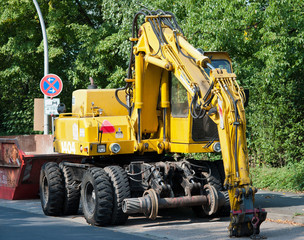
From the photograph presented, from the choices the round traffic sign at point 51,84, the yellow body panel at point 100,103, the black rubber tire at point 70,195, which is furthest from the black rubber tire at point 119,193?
the round traffic sign at point 51,84

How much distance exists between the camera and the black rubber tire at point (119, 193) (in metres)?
11.4

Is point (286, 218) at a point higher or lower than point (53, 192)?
lower

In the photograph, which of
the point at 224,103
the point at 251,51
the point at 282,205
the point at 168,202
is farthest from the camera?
the point at 251,51

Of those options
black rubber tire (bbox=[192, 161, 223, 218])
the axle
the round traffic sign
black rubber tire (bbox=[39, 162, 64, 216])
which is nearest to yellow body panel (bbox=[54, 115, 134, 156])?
black rubber tire (bbox=[39, 162, 64, 216])

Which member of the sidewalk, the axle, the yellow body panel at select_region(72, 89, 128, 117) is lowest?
the sidewalk

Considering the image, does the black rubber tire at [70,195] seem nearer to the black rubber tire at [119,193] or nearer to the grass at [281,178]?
the black rubber tire at [119,193]

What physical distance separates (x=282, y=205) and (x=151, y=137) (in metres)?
3.04

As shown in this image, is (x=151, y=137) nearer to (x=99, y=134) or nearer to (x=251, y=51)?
(x=99, y=134)

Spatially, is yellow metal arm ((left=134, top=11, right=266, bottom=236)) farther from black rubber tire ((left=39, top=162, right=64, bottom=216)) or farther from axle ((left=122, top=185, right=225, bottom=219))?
black rubber tire ((left=39, top=162, right=64, bottom=216))

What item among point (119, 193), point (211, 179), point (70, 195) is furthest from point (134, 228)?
point (70, 195)

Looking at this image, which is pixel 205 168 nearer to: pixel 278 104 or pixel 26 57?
pixel 278 104

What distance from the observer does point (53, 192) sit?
1327cm

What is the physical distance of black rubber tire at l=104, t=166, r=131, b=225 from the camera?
11.4 meters

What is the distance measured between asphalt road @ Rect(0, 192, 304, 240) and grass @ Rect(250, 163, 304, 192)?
3416 millimetres
